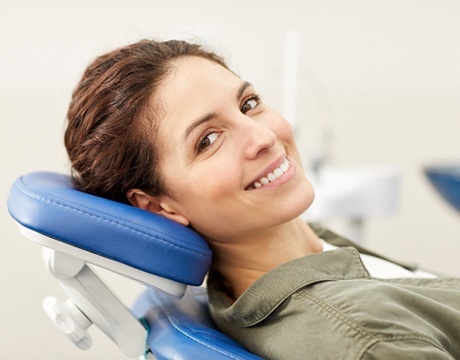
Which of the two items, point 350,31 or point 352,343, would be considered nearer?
point 352,343

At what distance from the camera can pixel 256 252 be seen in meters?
1.10

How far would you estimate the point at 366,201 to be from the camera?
7.45 ft

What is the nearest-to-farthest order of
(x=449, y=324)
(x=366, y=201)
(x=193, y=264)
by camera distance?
1. (x=449, y=324)
2. (x=193, y=264)
3. (x=366, y=201)

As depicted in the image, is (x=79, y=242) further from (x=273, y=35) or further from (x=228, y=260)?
(x=273, y=35)

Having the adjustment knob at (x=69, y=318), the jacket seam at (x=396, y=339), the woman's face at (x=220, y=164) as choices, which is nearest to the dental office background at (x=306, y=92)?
the woman's face at (x=220, y=164)

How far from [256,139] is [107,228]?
29 centimetres

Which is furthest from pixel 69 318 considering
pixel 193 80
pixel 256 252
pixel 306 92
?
pixel 306 92

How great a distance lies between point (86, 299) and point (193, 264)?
197 millimetres

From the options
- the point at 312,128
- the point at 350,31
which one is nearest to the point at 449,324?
the point at 312,128

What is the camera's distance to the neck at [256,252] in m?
1.09

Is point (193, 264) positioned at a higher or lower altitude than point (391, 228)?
higher

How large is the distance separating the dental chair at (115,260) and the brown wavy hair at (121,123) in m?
0.09

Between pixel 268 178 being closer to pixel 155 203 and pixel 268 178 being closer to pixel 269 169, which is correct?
pixel 269 169

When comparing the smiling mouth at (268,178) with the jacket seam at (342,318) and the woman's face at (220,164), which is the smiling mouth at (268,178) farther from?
the jacket seam at (342,318)
